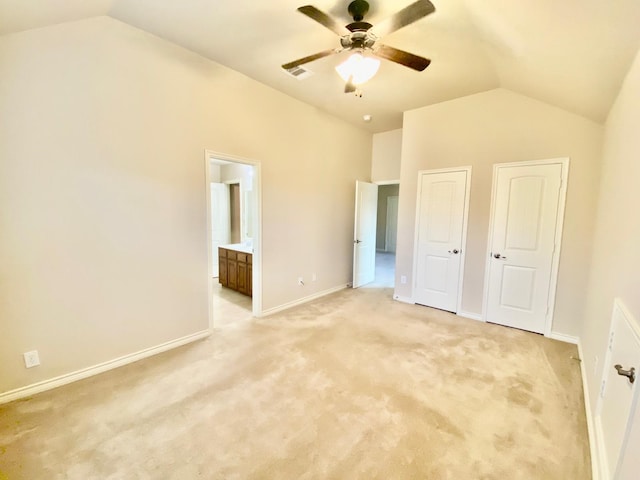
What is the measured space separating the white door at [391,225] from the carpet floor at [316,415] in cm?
732

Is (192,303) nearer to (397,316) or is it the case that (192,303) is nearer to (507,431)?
(397,316)

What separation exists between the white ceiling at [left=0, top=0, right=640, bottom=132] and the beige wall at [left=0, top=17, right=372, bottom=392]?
0.26 m

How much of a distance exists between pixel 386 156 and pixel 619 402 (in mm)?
4746

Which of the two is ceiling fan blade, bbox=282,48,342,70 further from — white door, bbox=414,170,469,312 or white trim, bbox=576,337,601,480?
white trim, bbox=576,337,601,480

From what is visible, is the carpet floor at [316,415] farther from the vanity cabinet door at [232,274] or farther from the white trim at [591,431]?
the vanity cabinet door at [232,274]

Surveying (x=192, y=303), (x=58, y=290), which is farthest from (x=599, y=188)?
(x=58, y=290)

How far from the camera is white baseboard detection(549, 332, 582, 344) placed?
3165mm

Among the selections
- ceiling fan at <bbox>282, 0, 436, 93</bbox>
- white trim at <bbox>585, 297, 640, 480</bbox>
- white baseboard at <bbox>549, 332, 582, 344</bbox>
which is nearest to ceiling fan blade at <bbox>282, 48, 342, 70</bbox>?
ceiling fan at <bbox>282, 0, 436, 93</bbox>

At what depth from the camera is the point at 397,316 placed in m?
3.87

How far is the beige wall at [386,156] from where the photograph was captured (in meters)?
5.27

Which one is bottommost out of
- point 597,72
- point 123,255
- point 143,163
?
point 123,255

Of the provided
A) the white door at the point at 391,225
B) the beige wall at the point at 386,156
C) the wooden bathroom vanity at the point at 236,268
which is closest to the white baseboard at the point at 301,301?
the wooden bathroom vanity at the point at 236,268

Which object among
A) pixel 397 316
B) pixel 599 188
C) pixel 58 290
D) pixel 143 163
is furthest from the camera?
pixel 397 316

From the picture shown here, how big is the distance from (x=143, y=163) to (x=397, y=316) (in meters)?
3.54
